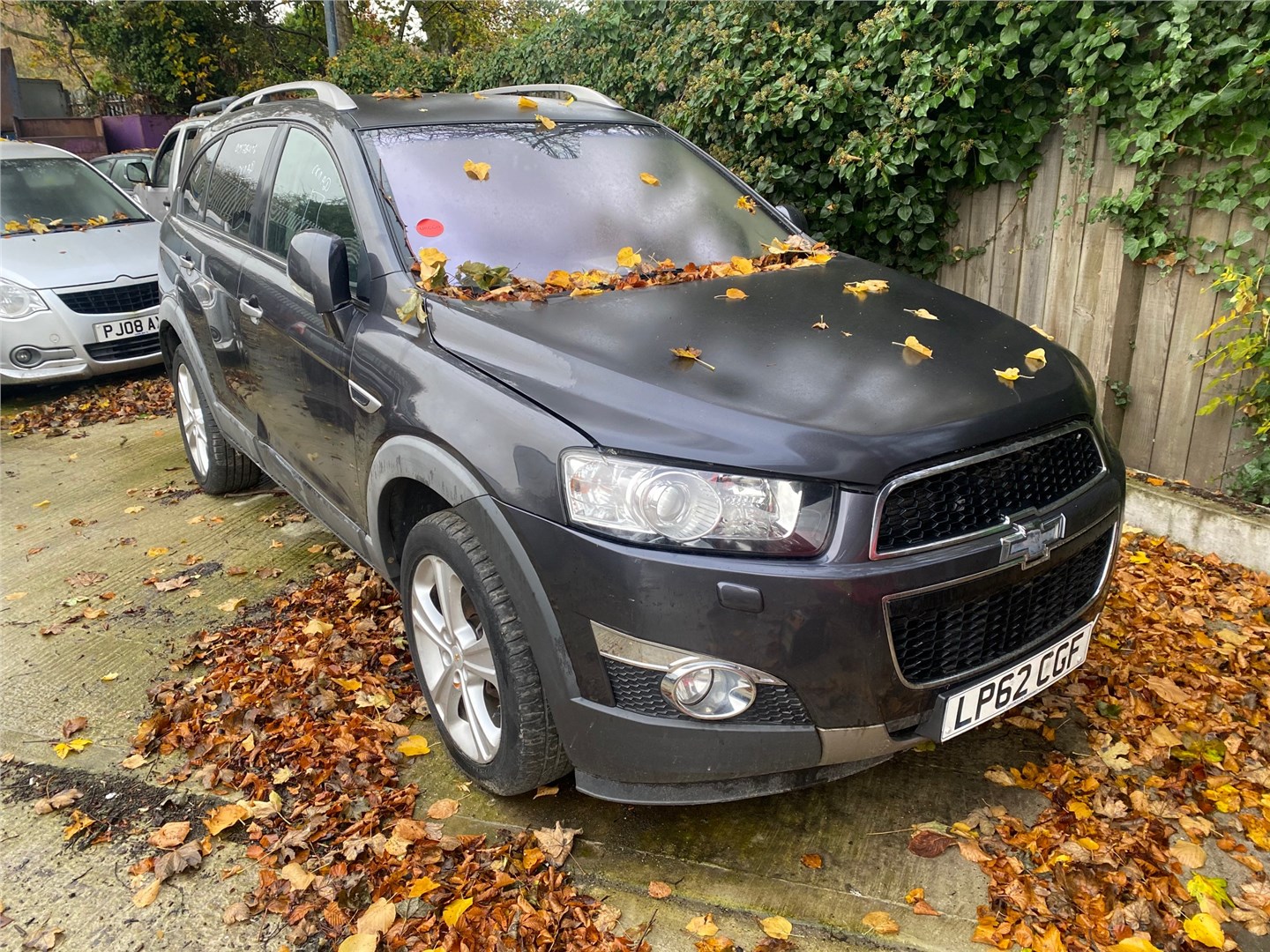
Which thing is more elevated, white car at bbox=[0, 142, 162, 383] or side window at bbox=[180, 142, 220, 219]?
side window at bbox=[180, 142, 220, 219]

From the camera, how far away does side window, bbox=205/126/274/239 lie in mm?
3797

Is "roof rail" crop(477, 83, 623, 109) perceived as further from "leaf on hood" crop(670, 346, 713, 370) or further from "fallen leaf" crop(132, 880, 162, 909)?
"fallen leaf" crop(132, 880, 162, 909)

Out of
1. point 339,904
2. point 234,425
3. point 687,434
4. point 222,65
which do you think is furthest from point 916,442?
point 222,65

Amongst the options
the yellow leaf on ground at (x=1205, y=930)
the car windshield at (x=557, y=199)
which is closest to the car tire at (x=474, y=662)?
the car windshield at (x=557, y=199)

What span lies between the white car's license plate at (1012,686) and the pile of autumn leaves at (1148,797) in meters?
0.41

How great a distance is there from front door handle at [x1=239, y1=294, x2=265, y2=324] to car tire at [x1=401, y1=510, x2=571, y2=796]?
1.45m

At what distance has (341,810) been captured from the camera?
2566 mm

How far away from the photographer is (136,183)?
9.85m

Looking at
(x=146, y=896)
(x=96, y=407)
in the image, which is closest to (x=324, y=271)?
(x=146, y=896)

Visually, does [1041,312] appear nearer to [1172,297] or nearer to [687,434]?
[1172,297]

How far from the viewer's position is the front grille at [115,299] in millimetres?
6527

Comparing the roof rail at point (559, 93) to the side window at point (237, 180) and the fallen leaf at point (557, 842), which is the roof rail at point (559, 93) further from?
the fallen leaf at point (557, 842)

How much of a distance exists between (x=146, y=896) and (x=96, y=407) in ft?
17.7

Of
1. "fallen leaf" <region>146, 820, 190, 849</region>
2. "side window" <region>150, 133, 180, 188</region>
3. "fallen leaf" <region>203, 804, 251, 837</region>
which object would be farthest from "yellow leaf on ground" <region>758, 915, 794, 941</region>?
"side window" <region>150, 133, 180, 188</region>
